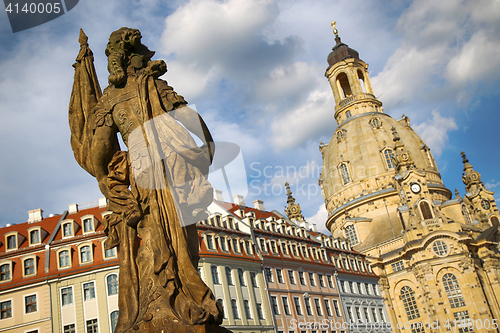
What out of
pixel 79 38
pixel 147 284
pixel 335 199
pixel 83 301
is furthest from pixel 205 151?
pixel 335 199

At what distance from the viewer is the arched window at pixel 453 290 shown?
5866 cm

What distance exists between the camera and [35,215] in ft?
127

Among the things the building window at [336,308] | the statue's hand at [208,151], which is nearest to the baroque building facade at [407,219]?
the building window at [336,308]

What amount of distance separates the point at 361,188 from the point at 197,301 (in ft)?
242

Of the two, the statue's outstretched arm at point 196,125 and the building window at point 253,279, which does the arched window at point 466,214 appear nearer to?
the building window at point 253,279

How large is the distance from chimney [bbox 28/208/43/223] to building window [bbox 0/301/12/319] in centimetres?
785

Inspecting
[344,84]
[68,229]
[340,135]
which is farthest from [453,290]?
[344,84]

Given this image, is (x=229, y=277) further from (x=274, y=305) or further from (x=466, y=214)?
(x=466, y=214)

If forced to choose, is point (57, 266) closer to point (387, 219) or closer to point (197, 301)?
point (197, 301)

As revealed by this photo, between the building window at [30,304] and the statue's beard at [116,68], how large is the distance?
29500 millimetres

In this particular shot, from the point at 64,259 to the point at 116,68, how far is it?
29372mm

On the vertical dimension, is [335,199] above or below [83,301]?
above

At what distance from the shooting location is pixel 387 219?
2857 inches

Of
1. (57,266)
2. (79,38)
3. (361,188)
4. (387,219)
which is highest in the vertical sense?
(361,188)
